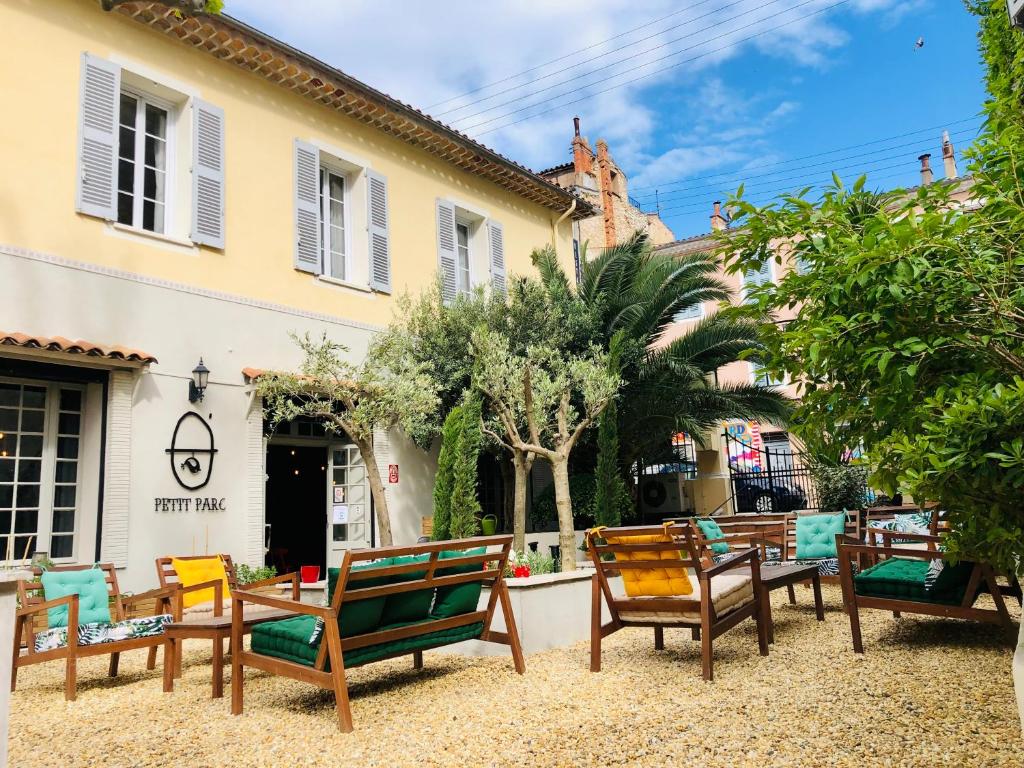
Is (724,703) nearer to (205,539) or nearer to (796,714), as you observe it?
(796,714)

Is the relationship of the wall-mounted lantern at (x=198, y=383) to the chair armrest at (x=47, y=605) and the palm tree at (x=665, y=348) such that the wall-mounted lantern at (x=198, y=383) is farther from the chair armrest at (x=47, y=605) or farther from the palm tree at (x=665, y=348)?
the palm tree at (x=665, y=348)

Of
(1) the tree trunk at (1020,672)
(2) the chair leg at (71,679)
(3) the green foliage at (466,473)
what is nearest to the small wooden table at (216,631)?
(2) the chair leg at (71,679)

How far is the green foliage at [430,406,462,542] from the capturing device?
1027cm

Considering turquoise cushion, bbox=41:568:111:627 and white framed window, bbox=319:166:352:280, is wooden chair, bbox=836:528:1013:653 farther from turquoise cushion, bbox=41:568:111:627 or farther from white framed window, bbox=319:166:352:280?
white framed window, bbox=319:166:352:280

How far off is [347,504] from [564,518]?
150 inches

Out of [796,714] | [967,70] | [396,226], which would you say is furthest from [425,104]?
[796,714]

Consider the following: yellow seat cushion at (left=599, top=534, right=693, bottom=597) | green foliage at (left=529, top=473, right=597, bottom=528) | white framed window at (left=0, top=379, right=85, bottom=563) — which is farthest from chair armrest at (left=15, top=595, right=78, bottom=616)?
green foliage at (left=529, top=473, right=597, bottom=528)

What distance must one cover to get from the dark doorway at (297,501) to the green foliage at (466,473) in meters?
3.92

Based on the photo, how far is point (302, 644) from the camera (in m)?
4.27

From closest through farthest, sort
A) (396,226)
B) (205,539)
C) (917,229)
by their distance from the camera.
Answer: (917,229) < (205,539) < (396,226)

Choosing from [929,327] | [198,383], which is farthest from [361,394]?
[929,327]

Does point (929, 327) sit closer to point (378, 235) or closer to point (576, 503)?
point (378, 235)

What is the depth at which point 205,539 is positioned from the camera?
8.66 meters

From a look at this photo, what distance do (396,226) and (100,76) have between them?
14.1ft
